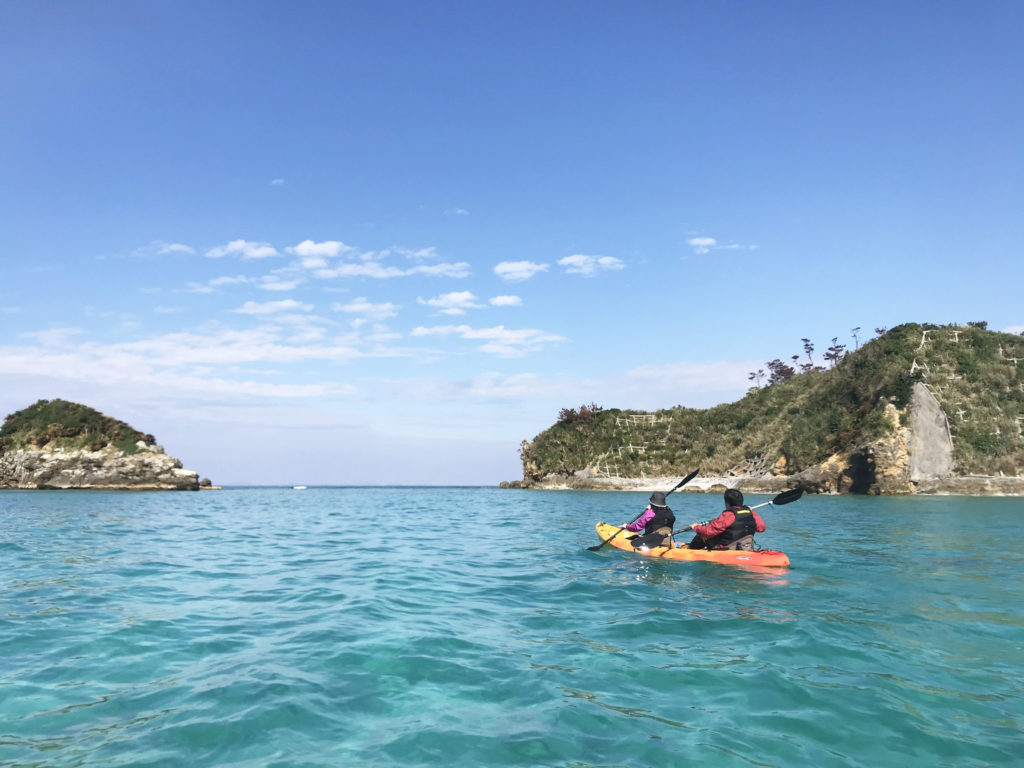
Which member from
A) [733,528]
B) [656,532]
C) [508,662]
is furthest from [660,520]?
[508,662]

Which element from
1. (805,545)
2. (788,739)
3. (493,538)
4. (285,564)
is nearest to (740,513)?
(805,545)

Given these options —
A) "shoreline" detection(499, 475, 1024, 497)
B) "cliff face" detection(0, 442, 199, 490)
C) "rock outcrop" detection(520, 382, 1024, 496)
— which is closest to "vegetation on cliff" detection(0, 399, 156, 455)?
"cliff face" detection(0, 442, 199, 490)

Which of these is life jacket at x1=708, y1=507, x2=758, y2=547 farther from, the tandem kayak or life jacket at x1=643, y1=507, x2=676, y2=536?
life jacket at x1=643, y1=507, x2=676, y2=536

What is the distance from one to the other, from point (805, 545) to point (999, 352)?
55.7 metres

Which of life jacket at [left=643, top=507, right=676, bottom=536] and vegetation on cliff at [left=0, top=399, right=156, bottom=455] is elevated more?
vegetation on cliff at [left=0, top=399, right=156, bottom=455]

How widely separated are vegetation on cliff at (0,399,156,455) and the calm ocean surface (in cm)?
5546

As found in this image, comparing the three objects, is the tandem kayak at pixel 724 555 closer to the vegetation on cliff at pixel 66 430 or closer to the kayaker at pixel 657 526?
the kayaker at pixel 657 526

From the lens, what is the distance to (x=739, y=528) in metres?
14.6

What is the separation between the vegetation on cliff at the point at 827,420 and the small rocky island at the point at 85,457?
44.0m

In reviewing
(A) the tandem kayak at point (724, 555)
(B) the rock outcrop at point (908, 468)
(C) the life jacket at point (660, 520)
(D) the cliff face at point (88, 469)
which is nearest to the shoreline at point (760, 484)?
(B) the rock outcrop at point (908, 468)

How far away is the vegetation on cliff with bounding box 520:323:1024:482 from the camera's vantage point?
5250 centimetres

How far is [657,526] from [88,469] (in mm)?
63853

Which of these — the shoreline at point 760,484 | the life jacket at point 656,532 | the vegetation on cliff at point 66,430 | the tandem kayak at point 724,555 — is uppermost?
the vegetation on cliff at point 66,430

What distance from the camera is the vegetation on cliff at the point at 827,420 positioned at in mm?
52500
